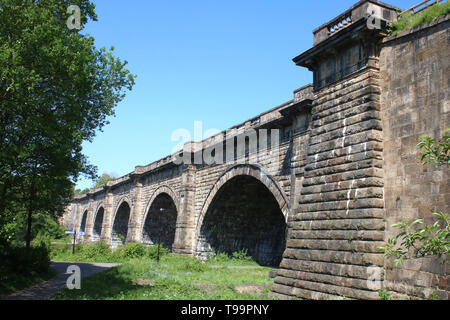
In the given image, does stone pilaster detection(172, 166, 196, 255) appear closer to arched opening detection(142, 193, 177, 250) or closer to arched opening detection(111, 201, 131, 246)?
arched opening detection(142, 193, 177, 250)

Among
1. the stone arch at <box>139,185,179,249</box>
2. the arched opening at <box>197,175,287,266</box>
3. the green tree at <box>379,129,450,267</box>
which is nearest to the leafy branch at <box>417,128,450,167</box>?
the green tree at <box>379,129,450,267</box>

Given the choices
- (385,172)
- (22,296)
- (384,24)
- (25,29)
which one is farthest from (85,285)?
(384,24)

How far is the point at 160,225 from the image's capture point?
32656 mm

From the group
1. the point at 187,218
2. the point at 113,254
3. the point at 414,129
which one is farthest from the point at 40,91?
the point at 113,254

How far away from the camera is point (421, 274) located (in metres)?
7.97

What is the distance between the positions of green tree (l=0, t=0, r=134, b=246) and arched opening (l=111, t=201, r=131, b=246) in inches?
1132

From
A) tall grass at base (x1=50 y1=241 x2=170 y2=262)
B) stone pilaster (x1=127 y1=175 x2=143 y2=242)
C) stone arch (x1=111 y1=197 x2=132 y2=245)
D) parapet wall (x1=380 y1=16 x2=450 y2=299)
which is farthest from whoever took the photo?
stone arch (x1=111 y1=197 x2=132 y2=245)

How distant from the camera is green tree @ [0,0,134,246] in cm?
940

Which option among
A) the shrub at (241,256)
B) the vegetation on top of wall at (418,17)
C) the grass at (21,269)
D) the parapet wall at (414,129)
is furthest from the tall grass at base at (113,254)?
the vegetation on top of wall at (418,17)

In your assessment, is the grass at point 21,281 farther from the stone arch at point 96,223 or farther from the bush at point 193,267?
the stone arch at point 96,223

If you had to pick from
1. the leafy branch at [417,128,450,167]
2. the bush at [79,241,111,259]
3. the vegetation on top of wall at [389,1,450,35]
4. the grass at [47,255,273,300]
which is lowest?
the bush at [79,241,111,259]

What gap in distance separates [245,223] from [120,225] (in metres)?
22.5

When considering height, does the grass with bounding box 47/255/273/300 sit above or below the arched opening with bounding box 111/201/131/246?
below
